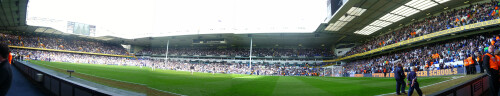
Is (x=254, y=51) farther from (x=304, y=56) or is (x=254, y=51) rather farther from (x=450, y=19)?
(x=450, y=19)

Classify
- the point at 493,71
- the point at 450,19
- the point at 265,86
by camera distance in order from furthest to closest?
the point at 450,19 → the point at 265,86 → the point at 493,71

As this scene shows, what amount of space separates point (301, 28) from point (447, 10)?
50.9ft

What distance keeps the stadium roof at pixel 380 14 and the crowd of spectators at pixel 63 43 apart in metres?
47.8

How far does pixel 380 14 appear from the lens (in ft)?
76.5

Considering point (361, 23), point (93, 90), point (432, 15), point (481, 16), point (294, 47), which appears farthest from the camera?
point (294, 47)

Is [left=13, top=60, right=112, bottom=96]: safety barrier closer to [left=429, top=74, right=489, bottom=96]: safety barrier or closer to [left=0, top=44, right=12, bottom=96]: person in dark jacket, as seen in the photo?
[left=0, top=44, right=12, bottom=96]: person in dark jacket

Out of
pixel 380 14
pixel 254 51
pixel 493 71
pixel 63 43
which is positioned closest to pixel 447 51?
pixel 380 14

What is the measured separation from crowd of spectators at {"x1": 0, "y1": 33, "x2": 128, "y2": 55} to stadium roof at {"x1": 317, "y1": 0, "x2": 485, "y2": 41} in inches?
1882

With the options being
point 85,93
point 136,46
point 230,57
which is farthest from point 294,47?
point 85,93

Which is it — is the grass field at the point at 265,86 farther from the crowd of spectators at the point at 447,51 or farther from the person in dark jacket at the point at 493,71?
the crowd of spectators at the point at 447,51

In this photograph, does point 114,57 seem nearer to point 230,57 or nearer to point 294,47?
point 230,57

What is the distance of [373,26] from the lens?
95.4 ft

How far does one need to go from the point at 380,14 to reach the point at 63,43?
186 ft

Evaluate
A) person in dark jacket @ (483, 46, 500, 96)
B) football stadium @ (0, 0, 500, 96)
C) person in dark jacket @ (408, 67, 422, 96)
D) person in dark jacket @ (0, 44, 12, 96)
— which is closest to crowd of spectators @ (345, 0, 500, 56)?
football stadium @ (0, 0, 500, 96)
